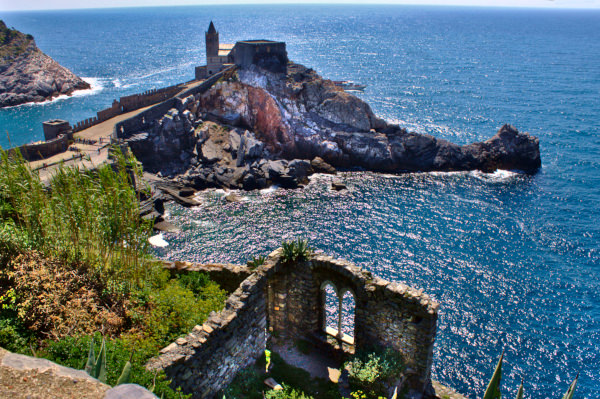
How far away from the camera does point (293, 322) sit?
2300cm

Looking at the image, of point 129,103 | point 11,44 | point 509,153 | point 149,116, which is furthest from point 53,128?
point 11,44

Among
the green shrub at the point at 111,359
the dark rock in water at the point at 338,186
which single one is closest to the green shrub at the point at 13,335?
the green shrub at the point at 111,359

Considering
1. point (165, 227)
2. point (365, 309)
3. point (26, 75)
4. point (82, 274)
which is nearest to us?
point (82, 274)

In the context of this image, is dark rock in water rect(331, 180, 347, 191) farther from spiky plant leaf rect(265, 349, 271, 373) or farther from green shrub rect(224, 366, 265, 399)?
green shrub rect(224, 366, 265, 399)

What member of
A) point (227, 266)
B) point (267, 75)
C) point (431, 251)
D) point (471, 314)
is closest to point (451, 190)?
point (431, 251)

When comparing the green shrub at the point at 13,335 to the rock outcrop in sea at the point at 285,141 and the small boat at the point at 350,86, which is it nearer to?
the rock outcrop in sea at the point at 285,141

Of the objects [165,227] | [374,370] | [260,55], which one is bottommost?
[165,227]

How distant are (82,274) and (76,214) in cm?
285

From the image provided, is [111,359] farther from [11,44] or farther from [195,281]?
[11,44]

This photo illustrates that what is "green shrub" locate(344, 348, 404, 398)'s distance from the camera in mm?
20047

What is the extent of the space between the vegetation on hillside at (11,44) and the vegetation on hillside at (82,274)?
111 meters

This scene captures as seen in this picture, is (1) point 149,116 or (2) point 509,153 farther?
(2) point 509,153

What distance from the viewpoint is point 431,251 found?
150 ft

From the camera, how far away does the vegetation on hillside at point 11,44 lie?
365ft
